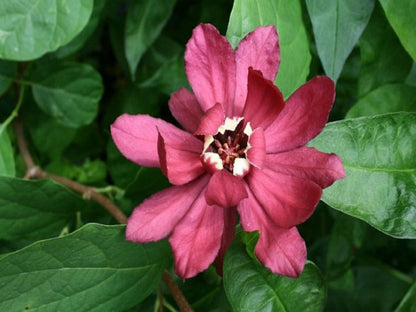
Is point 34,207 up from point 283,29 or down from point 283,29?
down

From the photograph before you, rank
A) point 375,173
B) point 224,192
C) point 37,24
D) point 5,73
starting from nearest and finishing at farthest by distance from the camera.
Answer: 1. point 224,192
2. point 375,173
3. point 37,24
4. point 5,73

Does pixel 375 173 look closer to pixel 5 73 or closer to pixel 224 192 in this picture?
pixel 224 192

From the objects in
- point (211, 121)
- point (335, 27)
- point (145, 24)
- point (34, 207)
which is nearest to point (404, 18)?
point (335, 27)

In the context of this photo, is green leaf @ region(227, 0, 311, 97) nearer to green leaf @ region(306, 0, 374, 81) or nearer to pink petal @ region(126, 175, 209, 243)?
green leaf @ region(306, 0, 374, 81)

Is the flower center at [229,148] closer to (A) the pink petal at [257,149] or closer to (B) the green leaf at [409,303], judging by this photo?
(A) the pink petal at [257,149]

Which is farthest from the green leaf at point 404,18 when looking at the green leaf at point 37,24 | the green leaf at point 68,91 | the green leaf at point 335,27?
the green leaf at point 68,91

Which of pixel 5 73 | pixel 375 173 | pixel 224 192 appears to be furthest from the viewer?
pixel 5 73
